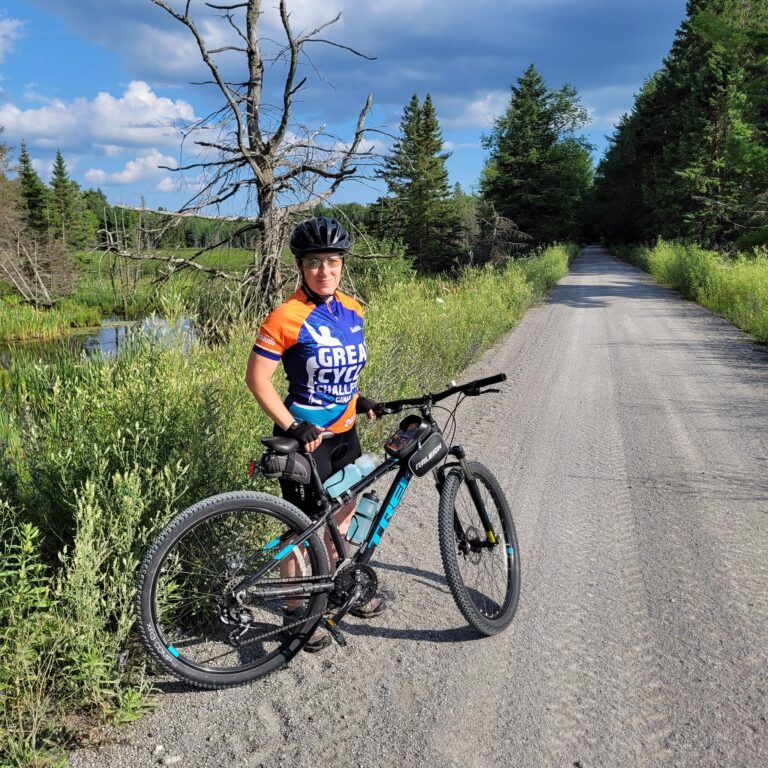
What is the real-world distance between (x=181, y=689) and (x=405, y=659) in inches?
41.0

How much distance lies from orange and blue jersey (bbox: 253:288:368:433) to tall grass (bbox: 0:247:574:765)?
2.07 feet

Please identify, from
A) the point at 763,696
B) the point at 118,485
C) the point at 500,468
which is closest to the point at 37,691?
the point at 118,485

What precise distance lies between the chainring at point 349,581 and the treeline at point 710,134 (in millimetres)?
21629

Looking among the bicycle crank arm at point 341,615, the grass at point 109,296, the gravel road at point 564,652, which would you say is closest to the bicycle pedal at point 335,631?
the bicycle crank arm at point 341,615

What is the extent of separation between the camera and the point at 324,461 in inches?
117

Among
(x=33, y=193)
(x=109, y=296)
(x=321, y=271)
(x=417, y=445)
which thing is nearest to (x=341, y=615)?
(x=417, y=445)

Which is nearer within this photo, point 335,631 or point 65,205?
point 335,631

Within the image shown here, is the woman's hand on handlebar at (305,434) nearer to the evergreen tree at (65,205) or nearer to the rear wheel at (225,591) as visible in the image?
the rear wheel at (225,591)

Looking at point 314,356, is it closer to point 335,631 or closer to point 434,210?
point 335,631

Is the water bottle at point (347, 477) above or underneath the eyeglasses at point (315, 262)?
underneath

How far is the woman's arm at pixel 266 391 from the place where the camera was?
2602 mm

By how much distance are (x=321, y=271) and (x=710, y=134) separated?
136 ft

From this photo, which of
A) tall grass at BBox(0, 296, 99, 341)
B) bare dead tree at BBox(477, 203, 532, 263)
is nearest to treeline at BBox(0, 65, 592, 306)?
bare dead tree at BBox(477, 203, 532, 263)

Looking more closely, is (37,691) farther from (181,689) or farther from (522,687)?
(522,687)
